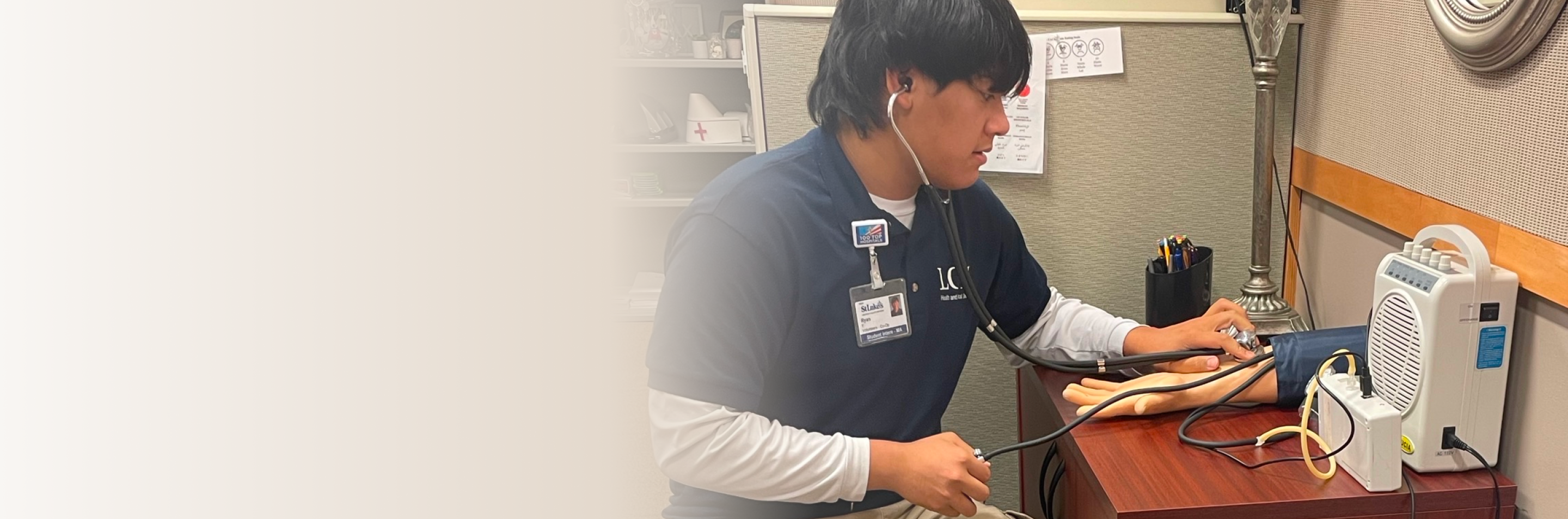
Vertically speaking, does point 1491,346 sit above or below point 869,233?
below

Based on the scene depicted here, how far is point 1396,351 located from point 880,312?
542mm

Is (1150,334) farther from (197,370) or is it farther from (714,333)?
(197,370)

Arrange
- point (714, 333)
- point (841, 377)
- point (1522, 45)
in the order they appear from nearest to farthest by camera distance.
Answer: point (1522, 45) → point (714, 333) → point (841, 377)

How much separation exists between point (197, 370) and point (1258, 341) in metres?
1.36

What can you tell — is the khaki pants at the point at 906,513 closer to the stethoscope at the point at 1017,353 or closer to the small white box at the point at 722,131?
the stethoscope at the point at 1017,353

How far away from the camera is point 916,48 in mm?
1100

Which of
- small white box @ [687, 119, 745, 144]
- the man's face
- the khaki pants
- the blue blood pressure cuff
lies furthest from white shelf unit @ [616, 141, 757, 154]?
the blue blood pressure cuff

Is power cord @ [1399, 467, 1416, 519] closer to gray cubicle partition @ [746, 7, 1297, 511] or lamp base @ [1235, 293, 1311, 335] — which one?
lamp base @ [1235, 293, 1311, 335]

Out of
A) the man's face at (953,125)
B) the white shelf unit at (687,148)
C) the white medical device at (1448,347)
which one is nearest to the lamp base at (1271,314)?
the white medical device at (1448,347)

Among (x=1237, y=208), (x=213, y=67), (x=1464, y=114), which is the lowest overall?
(x=1237, y=208)

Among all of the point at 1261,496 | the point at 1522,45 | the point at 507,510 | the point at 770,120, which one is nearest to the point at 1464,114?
the point at 1522,45

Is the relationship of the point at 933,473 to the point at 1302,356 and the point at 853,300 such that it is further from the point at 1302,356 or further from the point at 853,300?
the point at 1302,356

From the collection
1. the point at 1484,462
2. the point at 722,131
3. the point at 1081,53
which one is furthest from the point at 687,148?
the point at 722,131

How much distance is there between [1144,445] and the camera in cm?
109
